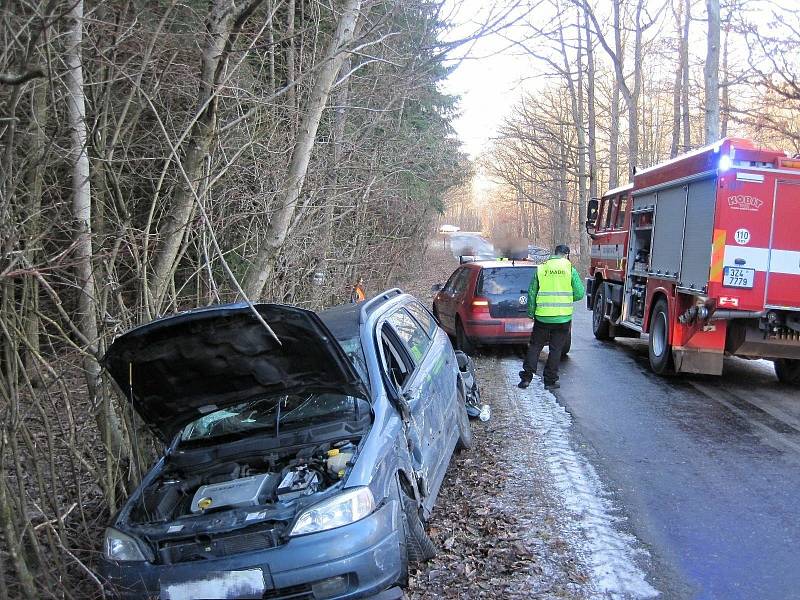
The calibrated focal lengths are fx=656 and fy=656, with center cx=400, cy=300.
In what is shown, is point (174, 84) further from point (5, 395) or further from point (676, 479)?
point (676, 479)

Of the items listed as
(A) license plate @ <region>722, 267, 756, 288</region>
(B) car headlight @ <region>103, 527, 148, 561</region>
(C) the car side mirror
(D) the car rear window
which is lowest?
(B) car headlight @ <region>103, 527, 148, 561</region>

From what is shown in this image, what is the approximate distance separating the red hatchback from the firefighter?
6.19 feet

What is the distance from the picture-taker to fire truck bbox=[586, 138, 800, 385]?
790cm

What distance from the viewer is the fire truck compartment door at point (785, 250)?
7.89m

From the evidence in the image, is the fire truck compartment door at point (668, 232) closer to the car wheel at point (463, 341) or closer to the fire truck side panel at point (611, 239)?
the fire truck side panel at point (611, 239)

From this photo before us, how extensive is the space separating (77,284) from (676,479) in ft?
15.5

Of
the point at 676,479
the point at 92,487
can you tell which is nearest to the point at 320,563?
the point at 92,487

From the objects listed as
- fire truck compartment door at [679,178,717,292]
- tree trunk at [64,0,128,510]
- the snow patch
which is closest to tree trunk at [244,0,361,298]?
tree trunk at [64,0,128,510]

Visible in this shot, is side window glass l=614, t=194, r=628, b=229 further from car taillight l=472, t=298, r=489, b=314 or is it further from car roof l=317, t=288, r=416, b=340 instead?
car roof l=317, t=288, r=416, b=340

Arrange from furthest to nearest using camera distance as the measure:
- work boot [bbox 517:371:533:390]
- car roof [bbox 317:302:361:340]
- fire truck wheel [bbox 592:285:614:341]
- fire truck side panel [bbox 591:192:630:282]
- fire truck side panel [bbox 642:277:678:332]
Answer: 1. fire truck wheel [bbox 592:285:614:341]
2. fire truck side panel [bbox 591:192:630:282]
3. fire truck side panel [bbox 642:277:678:332]
4. work boot [bbox 517:371:533:390]
5. car roof [bbox 317:302:361:340]

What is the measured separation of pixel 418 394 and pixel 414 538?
1.11 metres

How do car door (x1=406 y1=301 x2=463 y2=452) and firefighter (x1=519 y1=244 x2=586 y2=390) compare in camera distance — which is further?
firefighter (x1=519 y1=244 x2=586 y2=390)

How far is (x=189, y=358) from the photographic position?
13.0 ft

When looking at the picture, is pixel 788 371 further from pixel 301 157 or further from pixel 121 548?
pixel 121 548
